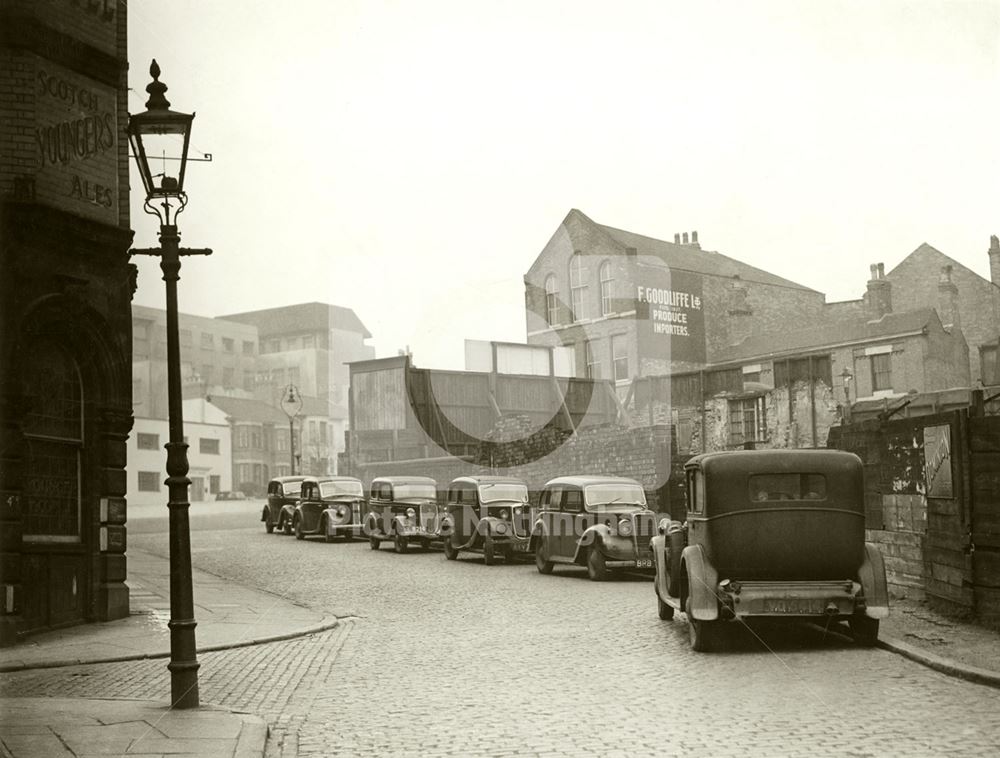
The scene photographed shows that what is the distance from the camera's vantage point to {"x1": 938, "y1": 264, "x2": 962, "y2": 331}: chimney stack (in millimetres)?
43156

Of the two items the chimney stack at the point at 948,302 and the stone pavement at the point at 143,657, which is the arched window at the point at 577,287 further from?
the stone pavement at the point at 143,657

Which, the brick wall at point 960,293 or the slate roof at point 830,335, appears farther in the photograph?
the brick wall at point 960,293

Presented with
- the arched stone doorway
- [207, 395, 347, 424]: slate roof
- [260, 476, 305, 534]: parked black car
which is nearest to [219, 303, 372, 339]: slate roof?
[260, 476, 305, 534]: parked black car

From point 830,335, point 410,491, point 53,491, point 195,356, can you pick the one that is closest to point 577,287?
point 830,335

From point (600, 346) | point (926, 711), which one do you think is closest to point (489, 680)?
point (926, 711)

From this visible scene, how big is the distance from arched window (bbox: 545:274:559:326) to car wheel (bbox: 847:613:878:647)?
39.1 meters

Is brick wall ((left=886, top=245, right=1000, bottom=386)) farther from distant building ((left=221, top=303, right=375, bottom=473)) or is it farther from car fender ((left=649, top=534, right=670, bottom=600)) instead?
car fender ((left=649, top=534, right=670, bottom=600))

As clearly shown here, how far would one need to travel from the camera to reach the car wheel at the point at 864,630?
396 inches

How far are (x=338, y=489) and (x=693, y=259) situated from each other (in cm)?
2627

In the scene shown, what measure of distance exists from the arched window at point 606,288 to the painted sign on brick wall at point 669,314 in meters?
1.19

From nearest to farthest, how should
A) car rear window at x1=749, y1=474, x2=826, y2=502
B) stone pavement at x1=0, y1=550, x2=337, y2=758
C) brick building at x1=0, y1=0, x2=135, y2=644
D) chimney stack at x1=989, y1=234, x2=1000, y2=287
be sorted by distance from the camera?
stone pavement at x1=0, y1=550, x2=337, y2=758, car rear window at x1=749, y1=474, x2=826, y2=502, brick building at x1=0, y1=0, x2=135, y2=644, chimney stack at x1=989, y1=234, x2=1000, y2=287

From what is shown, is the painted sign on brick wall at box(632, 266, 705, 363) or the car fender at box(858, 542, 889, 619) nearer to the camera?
the car fender at box(858, 542, 889, 619)

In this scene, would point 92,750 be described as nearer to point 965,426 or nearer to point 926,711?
point 926,711

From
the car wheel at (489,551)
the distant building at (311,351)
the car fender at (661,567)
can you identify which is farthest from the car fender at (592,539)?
the distant building at (311,351)
